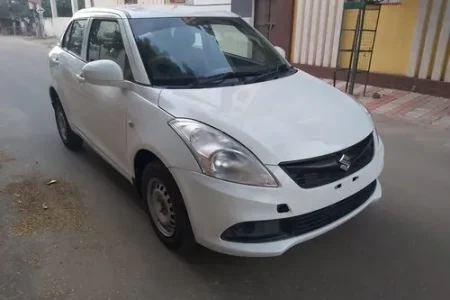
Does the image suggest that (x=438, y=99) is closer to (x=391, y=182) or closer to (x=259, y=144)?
(x=391, y=182)

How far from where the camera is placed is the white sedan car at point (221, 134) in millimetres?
2195

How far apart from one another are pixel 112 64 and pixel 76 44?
1.53 m

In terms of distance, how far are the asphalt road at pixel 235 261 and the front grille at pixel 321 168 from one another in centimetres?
72

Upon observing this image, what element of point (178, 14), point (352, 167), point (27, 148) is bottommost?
point (27, 148)

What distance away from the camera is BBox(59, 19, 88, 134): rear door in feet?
12.6

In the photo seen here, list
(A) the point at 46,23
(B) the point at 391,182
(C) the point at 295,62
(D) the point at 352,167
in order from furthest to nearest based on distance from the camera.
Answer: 1. (A) the point at 46,23
2. (C) the point at 295,62
3. (B) the point at 391,182
4. (D) the point at 352,167

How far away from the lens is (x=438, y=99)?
6.67 metres

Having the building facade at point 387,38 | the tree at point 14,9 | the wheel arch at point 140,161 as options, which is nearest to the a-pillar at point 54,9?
the tree at point 14,9

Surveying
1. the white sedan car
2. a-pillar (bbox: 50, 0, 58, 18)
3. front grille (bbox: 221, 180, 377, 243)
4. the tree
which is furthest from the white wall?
front grille (bbox: 221, 180, 377, 243)

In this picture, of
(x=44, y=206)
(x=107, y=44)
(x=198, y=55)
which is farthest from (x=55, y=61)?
(x=198, y=55)

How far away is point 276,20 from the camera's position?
29.8ft

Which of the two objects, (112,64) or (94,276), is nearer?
(94,276)

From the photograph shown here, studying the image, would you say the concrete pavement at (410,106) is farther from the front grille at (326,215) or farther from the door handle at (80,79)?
the door handle at (80,79)

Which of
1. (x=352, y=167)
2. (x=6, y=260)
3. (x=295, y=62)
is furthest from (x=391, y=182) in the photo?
(x=295, y=62)
